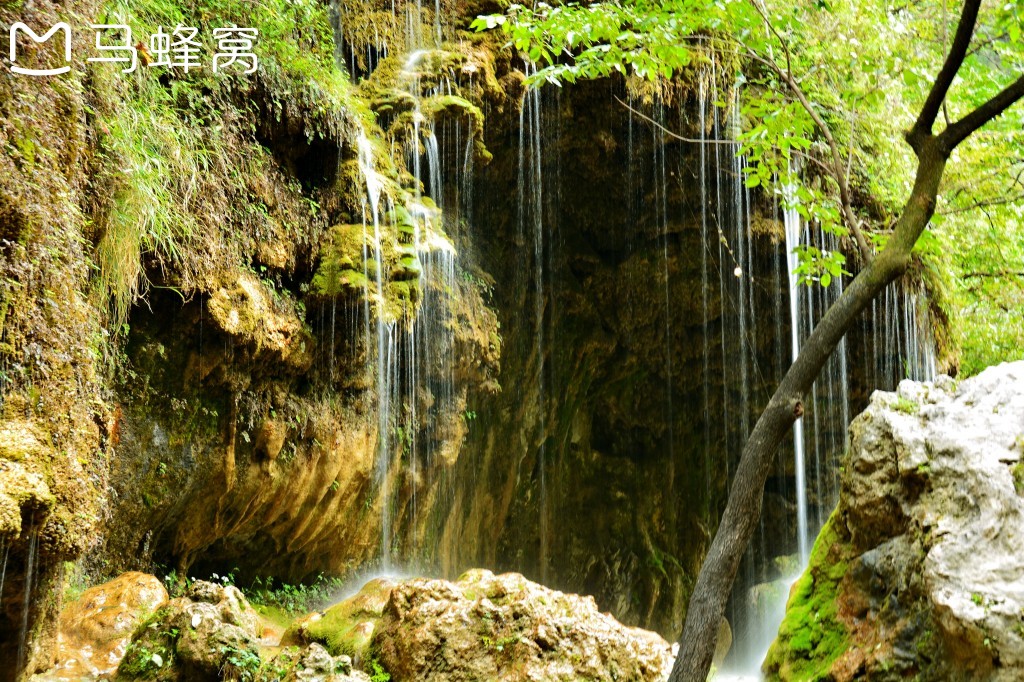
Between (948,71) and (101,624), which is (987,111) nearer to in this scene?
(948,71)

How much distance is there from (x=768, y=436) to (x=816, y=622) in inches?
42.0

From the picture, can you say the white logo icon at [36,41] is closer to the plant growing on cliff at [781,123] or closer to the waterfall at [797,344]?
the plant growing on cliff at [781,123]

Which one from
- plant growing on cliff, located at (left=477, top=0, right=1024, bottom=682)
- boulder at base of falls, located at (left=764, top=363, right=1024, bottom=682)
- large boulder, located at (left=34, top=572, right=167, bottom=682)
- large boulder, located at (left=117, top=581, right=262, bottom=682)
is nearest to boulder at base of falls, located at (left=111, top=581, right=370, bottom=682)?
large boulder, located at (left=117, top=581, right=262, bottom=682)

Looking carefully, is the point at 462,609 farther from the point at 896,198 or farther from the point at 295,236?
the point at 896,198

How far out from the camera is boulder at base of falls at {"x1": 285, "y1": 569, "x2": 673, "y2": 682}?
18.1 feet

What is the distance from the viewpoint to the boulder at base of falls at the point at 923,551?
3.67m

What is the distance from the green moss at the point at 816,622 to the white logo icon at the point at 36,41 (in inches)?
211

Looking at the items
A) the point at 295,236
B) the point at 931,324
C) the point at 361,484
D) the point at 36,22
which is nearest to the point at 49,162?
the point at 36,22

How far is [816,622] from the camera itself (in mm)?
4633

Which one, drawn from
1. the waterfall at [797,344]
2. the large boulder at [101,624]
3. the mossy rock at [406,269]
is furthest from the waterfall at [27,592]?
the waterfall at [797,344]

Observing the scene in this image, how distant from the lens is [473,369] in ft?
38.4

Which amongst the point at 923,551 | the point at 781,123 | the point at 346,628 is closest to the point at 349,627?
the point at 346,628

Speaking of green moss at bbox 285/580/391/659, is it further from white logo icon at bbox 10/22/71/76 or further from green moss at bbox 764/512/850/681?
white logo icon at bbox 10/22/71/76

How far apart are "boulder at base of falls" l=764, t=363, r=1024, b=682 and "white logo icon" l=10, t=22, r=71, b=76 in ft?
17.0
